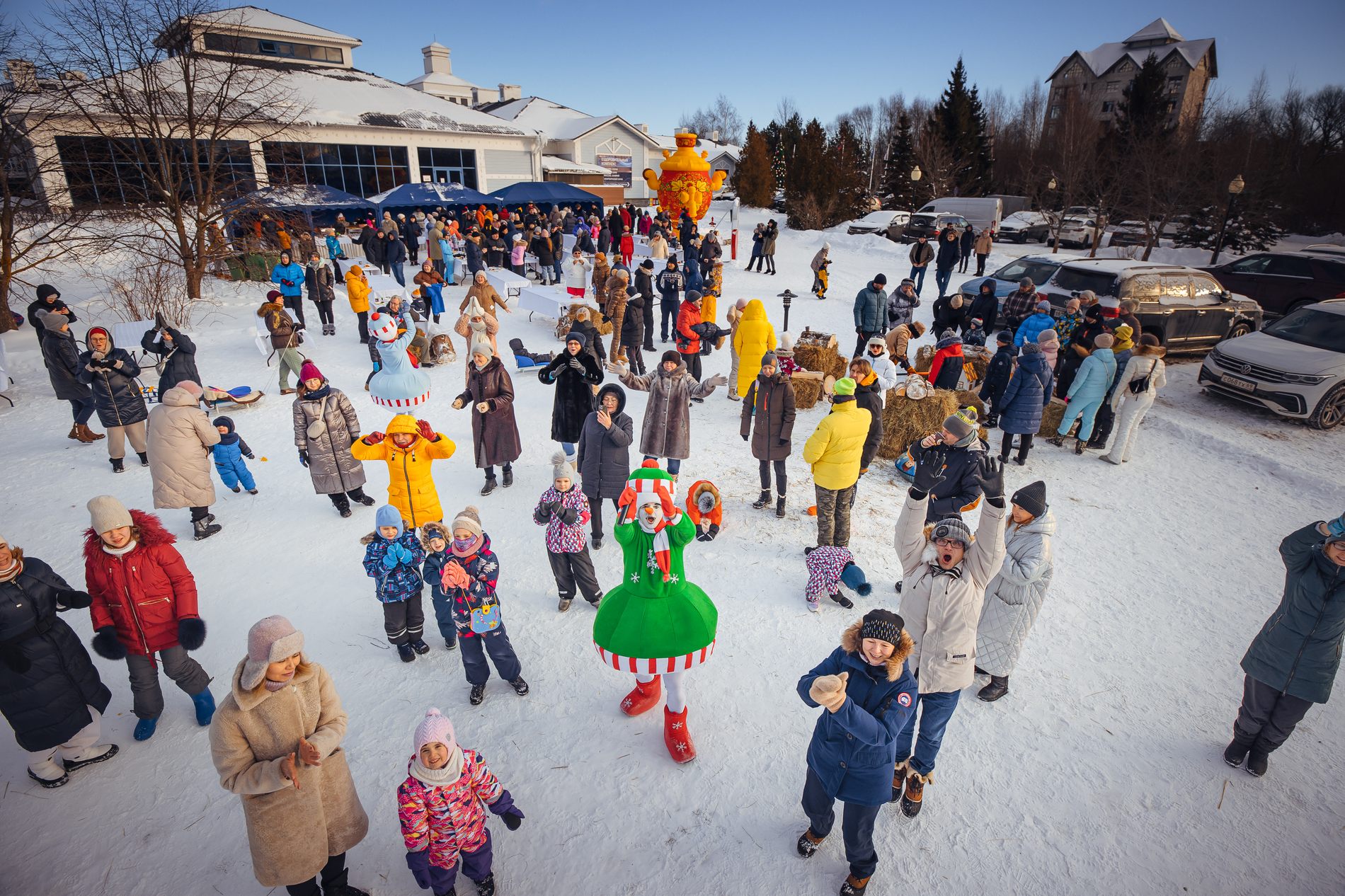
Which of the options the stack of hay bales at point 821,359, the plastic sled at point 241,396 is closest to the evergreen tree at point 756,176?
the stack of hay bales at point 821,359

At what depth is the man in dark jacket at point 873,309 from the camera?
38.2 feet

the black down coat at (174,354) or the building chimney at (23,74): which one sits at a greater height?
the building chimney at (23,74)

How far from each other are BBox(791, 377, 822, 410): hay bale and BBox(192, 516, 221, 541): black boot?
767 cm

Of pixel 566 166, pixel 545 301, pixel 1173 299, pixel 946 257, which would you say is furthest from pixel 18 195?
pixel 566 166

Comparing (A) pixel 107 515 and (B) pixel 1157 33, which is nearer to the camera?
(A) pixel 107 515

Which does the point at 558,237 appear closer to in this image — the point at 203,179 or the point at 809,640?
the point at 203,179

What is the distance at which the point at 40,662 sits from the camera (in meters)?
3.56

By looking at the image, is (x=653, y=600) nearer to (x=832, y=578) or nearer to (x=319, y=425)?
(x=832, y=578)

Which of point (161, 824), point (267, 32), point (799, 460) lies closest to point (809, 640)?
point (799, 460)

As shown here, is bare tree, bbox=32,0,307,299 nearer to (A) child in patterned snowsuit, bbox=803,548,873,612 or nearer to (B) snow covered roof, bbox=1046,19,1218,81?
(A) child in patterned snowsuit, bbox=803,548,873,612

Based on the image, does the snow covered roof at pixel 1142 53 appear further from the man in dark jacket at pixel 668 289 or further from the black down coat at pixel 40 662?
the black down coat at pixel 40 662

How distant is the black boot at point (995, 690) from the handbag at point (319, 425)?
6.29 m

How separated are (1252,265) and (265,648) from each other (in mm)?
20466

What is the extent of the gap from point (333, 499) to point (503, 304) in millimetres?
5059
